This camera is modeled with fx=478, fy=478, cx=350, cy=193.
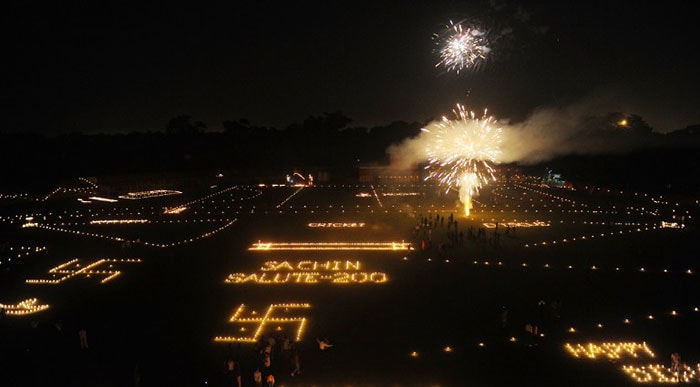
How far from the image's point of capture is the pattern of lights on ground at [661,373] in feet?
38.7

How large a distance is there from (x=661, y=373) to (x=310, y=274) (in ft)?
42.2

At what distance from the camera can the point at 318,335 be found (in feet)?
47.6

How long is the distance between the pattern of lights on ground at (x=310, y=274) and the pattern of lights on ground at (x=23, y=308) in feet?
22.2

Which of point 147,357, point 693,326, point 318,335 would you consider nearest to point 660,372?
point 693,326

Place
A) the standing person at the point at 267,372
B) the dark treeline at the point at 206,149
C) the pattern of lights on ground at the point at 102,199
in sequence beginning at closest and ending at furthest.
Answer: the standing person at the point at 267,372, the pattern of lights on ground at the point at 102,199, the dark treeline at the point at 206,149

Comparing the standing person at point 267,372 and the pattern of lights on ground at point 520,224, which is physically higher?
the pattern of lights on ground at point 520,224

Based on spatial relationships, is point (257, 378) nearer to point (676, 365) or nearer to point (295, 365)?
point (295, 365)

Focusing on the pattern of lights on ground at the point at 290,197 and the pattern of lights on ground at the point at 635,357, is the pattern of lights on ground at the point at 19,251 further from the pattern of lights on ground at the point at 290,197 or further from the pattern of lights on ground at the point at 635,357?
the pattern of lights on ground at the point at 635,357

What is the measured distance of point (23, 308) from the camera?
1733 cm

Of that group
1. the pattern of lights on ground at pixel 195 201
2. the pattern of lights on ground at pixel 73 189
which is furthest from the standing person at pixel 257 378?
the pattern of lights on ground at pixel 73 189

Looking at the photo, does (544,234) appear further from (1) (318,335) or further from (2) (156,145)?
(2) (156,145)

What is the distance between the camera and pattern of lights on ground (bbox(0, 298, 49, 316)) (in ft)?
55.7

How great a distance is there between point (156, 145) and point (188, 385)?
89.2 meters

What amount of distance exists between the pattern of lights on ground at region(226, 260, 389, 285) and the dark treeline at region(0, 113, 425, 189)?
4655 centimetres
